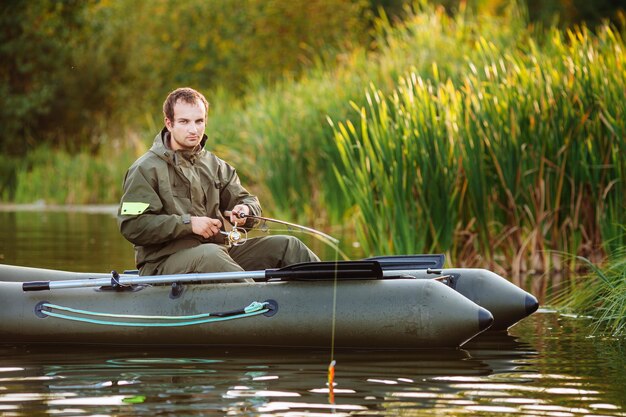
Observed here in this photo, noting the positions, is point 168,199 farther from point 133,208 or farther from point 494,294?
point 494,294

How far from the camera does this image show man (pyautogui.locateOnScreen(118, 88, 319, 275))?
737cm

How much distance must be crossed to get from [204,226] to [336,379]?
1515 mm

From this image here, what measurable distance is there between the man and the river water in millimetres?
532

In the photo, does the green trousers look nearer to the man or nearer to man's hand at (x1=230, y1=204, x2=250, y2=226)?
the man

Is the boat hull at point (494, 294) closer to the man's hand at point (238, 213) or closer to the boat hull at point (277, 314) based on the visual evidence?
the boat hull at point (277, 314)

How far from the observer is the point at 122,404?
5562 millimetres

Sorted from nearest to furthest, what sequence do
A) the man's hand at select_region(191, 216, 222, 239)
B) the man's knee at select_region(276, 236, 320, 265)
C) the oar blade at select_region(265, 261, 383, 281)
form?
the oar blade at select_region(265, 261, 383, 281) → the man's hand at select_region(191, 216, 222, 239) → the man's knee at select_region(276, 236, 320, 265)

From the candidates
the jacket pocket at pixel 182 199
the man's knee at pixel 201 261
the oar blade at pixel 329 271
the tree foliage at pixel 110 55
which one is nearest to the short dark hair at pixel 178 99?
the jacket pocket at pixel 182 199

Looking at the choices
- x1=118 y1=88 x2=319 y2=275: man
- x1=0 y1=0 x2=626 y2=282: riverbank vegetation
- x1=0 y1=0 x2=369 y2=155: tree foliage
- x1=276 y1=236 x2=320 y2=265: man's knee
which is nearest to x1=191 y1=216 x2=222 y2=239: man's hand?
x1=118 y1=88 x2=319 y2=275: man

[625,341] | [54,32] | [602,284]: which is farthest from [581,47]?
[54,32]

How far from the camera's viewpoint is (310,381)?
612 centimetres

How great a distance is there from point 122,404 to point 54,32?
85.9 ft

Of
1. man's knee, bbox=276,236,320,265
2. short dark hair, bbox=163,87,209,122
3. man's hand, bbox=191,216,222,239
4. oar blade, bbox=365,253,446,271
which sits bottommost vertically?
oar blade, bbox=365,253,446,271

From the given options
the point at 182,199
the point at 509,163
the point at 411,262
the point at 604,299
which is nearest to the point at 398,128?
the point at 509,163
